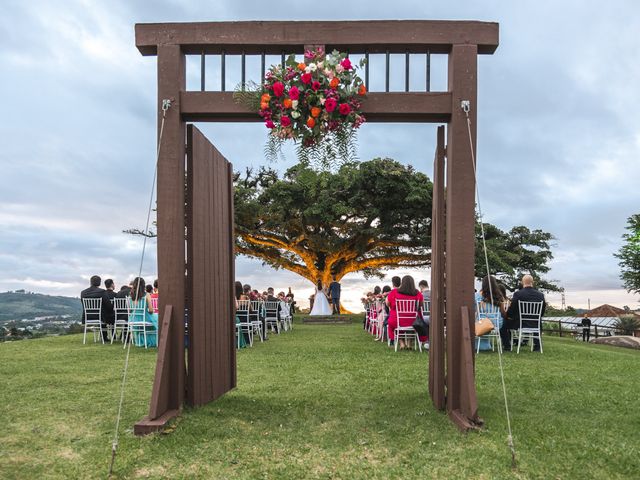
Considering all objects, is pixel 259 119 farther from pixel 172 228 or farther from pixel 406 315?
pixel 406 315

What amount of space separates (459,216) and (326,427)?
2.24 meters

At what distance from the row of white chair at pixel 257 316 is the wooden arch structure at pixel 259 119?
660 centimetres

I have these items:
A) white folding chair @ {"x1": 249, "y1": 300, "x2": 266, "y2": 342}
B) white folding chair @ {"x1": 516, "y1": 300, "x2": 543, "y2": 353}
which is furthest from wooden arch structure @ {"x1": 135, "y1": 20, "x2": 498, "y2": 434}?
white folding chair @ {"x1": 249, "y1": 300, "x2": 266, "y2": 342}

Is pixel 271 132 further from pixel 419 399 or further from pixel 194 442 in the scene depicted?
pixel 419 399

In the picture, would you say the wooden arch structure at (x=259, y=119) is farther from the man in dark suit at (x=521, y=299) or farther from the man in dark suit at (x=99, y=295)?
the man in dark suit at (x=99, y=295)

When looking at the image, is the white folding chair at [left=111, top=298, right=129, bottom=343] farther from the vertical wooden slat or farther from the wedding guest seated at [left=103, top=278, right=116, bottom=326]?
the vertical wooden slat

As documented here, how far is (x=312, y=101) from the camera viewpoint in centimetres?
501

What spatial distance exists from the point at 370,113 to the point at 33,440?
4012 mm

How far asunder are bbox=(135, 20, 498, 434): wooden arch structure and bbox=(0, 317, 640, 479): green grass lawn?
1.86ft

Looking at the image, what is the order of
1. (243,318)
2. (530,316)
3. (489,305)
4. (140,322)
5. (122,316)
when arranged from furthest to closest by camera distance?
(122,316)
(243,318)
(140,322)
(489,305)
(530,316)

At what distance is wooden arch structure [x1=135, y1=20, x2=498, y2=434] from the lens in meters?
5.23

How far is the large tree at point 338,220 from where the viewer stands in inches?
962

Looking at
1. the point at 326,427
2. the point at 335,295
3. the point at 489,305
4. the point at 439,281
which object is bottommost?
the point at 326,427

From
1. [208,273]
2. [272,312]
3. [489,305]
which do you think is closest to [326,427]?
[208,273]
